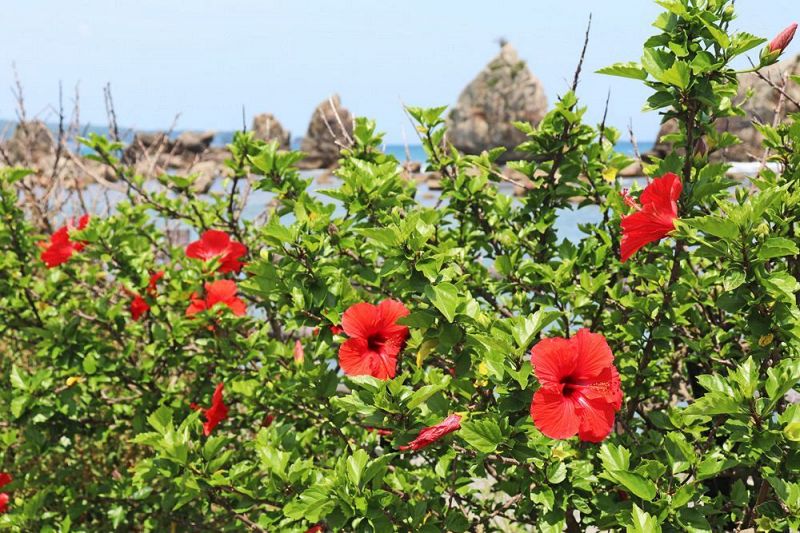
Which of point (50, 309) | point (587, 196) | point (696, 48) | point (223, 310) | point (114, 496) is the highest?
point (696, 48)

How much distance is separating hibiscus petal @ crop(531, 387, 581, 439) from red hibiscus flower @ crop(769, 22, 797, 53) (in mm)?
940

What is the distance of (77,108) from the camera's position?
481 centimetres

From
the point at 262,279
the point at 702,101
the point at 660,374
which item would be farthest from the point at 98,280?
the point at 702,101

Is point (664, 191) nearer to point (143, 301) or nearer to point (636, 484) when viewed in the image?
point (636, 484)

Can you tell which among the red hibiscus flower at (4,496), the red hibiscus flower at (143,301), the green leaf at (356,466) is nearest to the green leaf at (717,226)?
the green leaf at (356,466)

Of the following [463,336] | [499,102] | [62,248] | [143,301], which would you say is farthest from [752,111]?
[499,102]

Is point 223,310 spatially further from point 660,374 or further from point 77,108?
point 77,108

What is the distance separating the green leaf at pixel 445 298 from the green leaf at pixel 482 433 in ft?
0.76

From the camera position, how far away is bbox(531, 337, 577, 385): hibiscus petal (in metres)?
1.32

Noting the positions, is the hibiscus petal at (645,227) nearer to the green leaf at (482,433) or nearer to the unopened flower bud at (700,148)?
the unopened flower bud at (700,148)

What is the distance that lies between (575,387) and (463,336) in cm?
27

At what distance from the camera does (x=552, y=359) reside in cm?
134

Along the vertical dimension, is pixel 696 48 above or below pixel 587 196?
above

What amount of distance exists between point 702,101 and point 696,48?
131mm
